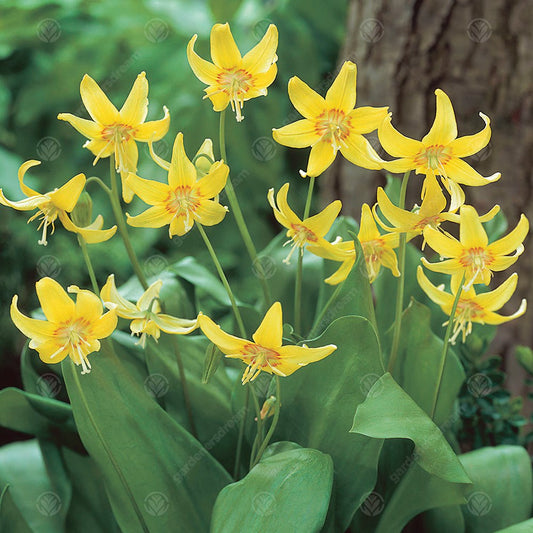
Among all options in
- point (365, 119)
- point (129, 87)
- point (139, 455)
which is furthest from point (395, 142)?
point (129, 87)

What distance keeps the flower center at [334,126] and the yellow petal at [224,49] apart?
0.28 ft

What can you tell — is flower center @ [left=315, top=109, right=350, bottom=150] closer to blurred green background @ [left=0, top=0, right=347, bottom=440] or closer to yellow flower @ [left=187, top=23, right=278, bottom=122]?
yellow flower @ [left=187, top=23, right=278, bottom=122]

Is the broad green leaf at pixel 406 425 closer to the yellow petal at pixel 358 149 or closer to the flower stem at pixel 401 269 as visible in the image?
the flower stem at pixel 401 269

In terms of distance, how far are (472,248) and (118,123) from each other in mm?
323

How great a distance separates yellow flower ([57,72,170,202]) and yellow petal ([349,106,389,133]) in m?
0.16

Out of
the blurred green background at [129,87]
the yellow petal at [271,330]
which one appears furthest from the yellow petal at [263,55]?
the blurred green background at [129,87]

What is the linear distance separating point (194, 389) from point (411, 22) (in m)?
0.86

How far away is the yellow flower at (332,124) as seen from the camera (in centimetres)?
56

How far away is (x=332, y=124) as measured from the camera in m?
0.58

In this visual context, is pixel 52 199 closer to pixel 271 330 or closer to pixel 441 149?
pixel 271 330

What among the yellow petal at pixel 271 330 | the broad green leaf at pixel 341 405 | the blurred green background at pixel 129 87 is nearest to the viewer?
the yellow petal at pixel 271 330

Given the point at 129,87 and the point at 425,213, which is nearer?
the point at 425,213

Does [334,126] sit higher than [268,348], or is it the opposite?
[334,126]

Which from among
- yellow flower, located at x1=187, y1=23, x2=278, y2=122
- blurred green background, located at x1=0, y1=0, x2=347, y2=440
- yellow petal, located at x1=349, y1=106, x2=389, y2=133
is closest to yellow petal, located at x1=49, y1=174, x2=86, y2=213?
yellow flower, located at x1=187, y1=23, x2=278, y2=122
